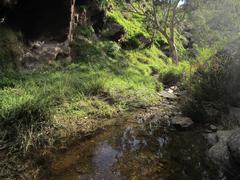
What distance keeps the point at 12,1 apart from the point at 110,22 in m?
9.18

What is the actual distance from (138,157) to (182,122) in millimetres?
2158

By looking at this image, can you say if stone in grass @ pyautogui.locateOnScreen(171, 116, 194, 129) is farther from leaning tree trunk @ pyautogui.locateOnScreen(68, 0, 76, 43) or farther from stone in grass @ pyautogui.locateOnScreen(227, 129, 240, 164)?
leaning tree trunk @ pyautogui.locateOnScreen(68, 0, 76, 43)

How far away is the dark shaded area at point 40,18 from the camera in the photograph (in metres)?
11.0

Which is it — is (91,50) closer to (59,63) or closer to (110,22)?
(59,63)

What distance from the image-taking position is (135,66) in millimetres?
16422

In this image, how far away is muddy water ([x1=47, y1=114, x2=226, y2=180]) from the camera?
5.27m

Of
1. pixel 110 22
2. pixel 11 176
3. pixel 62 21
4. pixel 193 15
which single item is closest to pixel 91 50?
pixel 62 21

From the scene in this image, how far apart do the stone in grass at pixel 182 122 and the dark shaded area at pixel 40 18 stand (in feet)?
21.6

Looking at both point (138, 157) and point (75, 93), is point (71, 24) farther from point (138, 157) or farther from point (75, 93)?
point (138, 157)

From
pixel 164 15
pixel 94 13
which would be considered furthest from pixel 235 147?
pixel 164 15

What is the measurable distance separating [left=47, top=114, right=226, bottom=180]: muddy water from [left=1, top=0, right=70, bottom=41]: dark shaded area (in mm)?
5973

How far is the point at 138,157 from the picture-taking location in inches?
237

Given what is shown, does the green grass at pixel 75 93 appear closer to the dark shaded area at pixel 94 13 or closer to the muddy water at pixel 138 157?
the muddy water at pixel 138 157

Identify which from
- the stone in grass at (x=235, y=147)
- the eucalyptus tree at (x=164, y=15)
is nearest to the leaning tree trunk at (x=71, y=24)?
the eucalyptus tree at (x=164, y=15)
